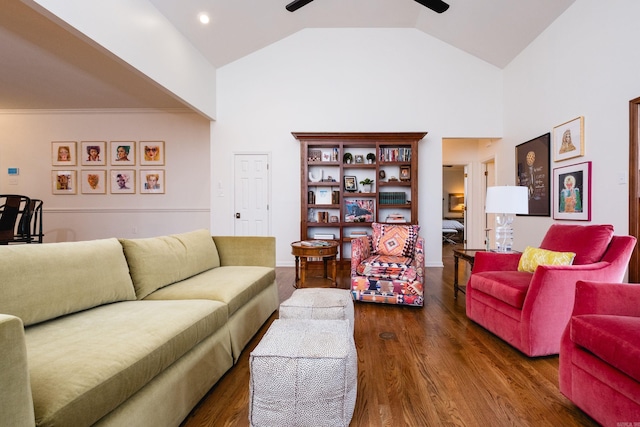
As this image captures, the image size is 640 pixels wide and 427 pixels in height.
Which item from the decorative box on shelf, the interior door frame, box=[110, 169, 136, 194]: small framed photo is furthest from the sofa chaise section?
box=[110, 169, 136, 194]: small framed photo

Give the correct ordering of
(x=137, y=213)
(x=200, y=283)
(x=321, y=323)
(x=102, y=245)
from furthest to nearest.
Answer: (x=137, y=213) → (x=200, y=283) → (x=102, y=245) → (x=321, y=323)

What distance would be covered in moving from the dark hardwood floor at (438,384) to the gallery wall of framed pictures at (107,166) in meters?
5.01

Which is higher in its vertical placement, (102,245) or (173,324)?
(102,245)

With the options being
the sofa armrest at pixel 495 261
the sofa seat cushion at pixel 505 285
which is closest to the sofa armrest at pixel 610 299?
the sofa seat cushion at pixel 505 285

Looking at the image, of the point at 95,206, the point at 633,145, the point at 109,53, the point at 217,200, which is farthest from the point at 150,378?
the point at 95,206

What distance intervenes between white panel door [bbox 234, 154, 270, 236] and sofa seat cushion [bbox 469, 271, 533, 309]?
3733 millimetres

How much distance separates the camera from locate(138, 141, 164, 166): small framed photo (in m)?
6.31

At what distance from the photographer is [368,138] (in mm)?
5227

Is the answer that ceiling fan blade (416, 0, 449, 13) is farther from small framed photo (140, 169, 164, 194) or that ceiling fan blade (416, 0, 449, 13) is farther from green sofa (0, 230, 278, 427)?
small framed photo (140, 169, 164, 194)

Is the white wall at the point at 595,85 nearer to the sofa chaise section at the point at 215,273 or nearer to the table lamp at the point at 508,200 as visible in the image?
the table lamp at the point at 508,200

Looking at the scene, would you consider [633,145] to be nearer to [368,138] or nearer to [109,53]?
[368,138]

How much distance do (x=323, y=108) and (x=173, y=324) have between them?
4.72 meters

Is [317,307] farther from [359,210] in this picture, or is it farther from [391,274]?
[359,210]

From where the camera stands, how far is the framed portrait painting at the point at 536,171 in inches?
169
